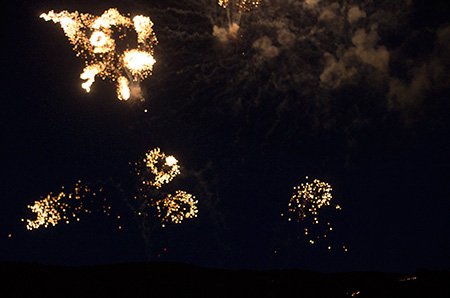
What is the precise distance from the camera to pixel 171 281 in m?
8.50

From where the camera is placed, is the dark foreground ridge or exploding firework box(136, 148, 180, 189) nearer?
the dark foreground ridge

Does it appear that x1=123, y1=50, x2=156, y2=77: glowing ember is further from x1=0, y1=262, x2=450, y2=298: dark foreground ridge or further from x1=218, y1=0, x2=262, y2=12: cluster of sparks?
x1=0, y1=262, x2=450, y2=298: dark foreground ridge

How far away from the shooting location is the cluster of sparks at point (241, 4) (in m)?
14.6

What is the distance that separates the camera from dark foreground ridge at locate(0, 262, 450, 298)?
7.81 m

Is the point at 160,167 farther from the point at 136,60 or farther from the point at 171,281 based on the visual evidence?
the point at 171,281

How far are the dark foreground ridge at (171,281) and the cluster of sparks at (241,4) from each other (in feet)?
34.4

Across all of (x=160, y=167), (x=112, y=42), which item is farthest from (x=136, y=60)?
(x=160, y=167)

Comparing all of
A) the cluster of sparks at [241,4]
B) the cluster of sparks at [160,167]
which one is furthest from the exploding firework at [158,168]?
the cluster of sparks at [241,4]

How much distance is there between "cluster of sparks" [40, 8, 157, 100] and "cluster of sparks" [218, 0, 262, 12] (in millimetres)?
3130

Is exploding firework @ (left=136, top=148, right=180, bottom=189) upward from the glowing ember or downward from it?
downward

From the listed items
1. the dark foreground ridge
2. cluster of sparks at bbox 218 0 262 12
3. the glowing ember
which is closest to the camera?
the dark foreground ridge

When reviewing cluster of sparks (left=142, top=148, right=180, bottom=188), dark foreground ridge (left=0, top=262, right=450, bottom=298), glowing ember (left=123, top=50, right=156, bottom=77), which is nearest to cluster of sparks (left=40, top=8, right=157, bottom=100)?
glowing ember (left=123, top=50, right=156, bottom=77)

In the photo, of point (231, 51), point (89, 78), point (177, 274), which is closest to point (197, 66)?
point (231, 51)

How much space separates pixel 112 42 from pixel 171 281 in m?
10.2
